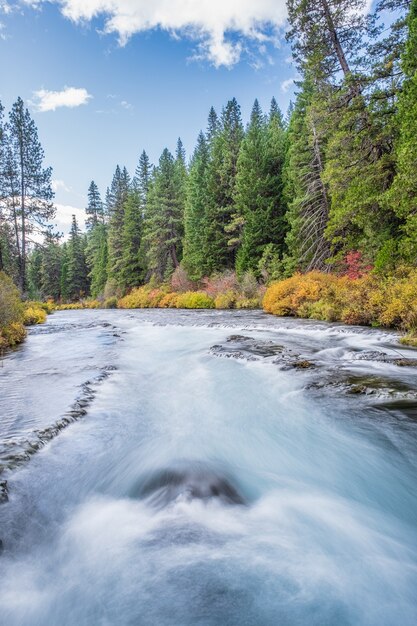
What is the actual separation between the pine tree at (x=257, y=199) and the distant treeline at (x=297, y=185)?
0.34ft

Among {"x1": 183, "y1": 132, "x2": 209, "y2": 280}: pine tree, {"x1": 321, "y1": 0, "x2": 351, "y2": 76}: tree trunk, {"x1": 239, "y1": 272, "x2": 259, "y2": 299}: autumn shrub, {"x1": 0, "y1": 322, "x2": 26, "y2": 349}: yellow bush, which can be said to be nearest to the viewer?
{"x1": 0, "y1": 322, "x2": 26, "y2": 349}: yellow bush

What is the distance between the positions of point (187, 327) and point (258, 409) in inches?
378

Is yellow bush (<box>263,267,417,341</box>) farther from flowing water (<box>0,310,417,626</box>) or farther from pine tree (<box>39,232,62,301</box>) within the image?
pine tree (<box>39,232,62,301</box>)

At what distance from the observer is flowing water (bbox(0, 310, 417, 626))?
7.57 ft

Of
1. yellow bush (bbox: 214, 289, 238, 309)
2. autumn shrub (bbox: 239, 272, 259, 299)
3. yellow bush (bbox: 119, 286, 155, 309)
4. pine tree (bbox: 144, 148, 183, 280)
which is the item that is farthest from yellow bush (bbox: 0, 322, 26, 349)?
pine tree (bbox: 144, 148, 183, 280)

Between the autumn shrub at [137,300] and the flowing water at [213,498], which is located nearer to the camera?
the flowing water at [213,498]

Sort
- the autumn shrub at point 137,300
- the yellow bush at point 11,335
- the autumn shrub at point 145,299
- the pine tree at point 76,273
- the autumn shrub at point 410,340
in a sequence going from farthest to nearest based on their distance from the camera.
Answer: the pine tree at point 76,273 < the autumn shrub at point 137,300 < the autumn shrub at point 145,299 < the yellow bush at point 11,335 < the autumn shrub at point 410,340

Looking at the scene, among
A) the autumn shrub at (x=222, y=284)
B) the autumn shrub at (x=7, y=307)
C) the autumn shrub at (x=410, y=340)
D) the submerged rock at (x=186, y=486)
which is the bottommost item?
the submerged rock at (x=186, y=486)

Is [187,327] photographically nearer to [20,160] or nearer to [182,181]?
[20,160]

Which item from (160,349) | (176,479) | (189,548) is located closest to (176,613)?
(189,548)

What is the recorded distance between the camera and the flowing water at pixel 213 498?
7.57 feet

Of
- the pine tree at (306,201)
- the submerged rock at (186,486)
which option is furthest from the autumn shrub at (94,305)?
the submerged rock at (186,486)

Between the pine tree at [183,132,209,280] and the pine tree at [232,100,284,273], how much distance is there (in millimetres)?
4806

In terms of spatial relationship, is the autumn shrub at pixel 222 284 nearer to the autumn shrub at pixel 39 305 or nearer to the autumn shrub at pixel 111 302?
the autumn shrub at pixel 39 305
